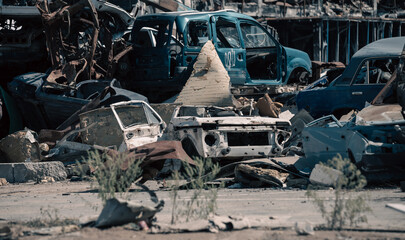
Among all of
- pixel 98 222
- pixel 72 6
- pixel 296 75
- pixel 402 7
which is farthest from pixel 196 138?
pixel 402 7

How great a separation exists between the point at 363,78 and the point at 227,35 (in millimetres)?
4333


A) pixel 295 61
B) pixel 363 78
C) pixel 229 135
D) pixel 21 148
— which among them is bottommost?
pixel 21 148

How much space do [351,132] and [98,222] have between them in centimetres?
453

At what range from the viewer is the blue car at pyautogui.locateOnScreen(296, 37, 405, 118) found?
498 inches

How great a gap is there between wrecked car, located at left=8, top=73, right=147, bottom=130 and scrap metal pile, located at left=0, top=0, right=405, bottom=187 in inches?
1.0

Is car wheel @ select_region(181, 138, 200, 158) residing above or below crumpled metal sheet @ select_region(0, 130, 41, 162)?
above

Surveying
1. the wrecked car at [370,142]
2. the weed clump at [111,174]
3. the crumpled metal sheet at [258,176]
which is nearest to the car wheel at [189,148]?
the crumpled metal sheet at [258,176]

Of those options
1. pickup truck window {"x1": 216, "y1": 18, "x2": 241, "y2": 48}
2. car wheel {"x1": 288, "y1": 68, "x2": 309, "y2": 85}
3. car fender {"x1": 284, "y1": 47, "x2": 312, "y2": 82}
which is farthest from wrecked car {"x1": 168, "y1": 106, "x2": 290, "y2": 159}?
car wheel {"x1": 288, "y1": 68, "x2": 309, "y2": 85}

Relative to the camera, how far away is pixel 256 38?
1709 centimetres

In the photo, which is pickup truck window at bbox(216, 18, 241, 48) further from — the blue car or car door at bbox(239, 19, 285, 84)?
the blue car

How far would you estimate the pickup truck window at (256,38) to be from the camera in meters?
16.9

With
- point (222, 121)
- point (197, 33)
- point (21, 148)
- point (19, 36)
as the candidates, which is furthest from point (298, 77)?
point (21, 148)

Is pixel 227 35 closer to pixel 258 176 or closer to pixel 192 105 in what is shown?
pixel 192 105

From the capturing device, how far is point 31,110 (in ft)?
47.5
